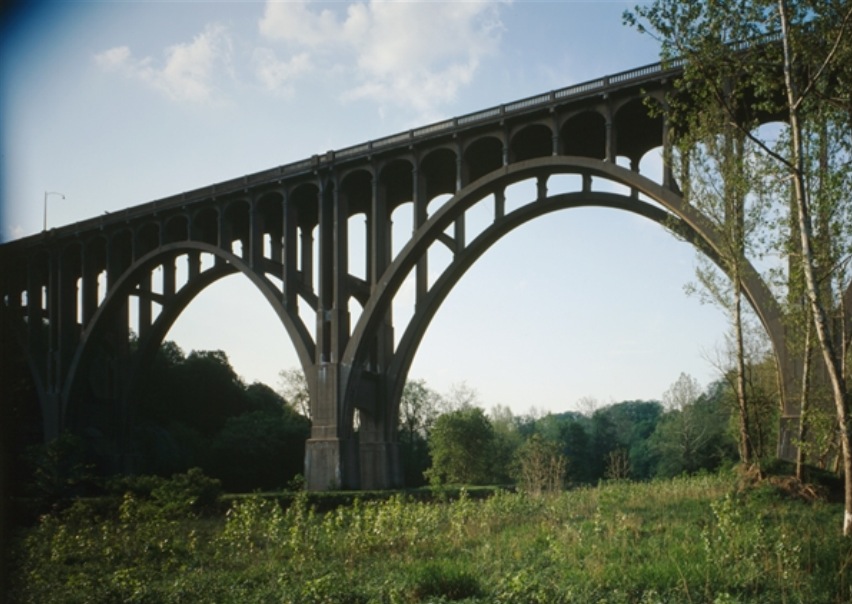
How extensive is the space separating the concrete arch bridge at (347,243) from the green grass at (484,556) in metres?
6.94

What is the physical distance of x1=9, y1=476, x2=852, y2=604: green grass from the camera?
8.48 m

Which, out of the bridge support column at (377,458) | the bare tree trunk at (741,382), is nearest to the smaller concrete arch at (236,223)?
the bridge support column at (377,458)

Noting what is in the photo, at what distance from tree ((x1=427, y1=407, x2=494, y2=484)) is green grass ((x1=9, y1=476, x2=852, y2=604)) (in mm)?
24115

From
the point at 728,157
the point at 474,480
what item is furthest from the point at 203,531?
the point at 474,480

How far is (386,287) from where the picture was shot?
96.5 feet

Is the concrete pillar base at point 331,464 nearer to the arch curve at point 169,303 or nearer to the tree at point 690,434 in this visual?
the arch curve at point 169,303

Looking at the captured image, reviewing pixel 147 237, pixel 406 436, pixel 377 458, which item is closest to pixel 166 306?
pixel 147 237

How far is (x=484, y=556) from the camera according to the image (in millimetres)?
10828

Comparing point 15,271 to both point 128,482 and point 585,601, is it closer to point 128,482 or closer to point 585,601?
point 128,482

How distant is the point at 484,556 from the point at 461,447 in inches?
1159

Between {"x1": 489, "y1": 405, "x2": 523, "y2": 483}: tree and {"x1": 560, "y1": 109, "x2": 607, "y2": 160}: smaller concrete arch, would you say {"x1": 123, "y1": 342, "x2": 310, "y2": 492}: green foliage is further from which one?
{"x1": 560, "y1": 109, "x2": 607, "y2": 160}: smaller concrete arch

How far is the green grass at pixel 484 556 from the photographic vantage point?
27.8ft

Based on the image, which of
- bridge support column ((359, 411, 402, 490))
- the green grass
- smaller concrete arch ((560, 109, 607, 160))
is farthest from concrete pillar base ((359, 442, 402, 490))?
the green grass

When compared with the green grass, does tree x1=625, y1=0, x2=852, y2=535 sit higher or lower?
higher
